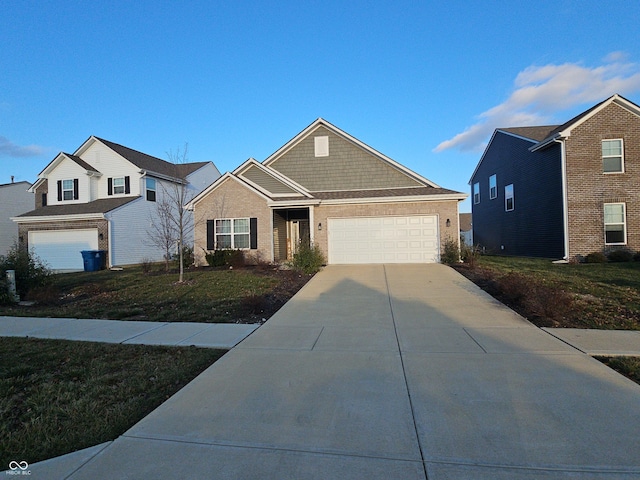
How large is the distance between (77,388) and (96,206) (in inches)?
811

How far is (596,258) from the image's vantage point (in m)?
15.3

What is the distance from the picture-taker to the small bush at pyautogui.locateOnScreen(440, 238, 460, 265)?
14.8m

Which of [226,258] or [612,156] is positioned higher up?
[612,156]

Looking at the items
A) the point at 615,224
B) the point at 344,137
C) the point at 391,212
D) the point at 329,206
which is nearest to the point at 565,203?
the point at 615,224

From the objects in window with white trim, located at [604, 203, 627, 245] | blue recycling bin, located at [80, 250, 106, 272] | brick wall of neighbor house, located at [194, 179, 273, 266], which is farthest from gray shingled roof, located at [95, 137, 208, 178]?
window with white trim, located at [604, 203, 627, 245]

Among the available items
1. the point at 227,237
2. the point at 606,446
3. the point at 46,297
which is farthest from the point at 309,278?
the point at 606,446

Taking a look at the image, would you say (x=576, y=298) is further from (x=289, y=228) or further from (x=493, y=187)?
(x=493, y=187)

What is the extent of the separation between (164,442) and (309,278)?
9637 mm

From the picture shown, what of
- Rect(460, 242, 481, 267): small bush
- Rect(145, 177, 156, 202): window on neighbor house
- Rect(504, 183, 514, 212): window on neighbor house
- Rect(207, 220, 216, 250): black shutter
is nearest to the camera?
Rect(460, 242, 481, 267): small bush

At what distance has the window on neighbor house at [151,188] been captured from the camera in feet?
76.6

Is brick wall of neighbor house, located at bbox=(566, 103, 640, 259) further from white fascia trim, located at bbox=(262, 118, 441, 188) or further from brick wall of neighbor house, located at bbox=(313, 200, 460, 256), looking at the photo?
white fascia trim, located at bbox=(262, 118, 441, 188)

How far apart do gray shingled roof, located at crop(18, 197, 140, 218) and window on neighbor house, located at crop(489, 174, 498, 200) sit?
23.8m

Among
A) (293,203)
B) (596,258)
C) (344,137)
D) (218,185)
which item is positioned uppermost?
(344,137)

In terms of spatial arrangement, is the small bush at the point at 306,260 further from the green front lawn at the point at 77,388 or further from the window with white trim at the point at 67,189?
the window with white trim at the point at 67,189
